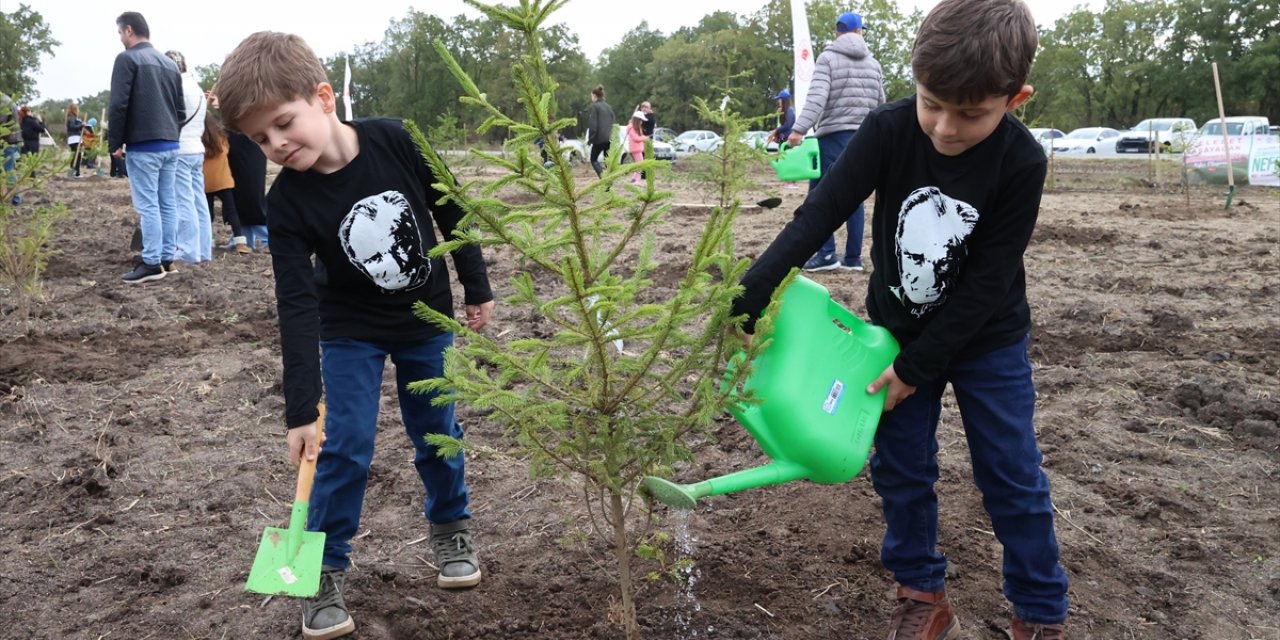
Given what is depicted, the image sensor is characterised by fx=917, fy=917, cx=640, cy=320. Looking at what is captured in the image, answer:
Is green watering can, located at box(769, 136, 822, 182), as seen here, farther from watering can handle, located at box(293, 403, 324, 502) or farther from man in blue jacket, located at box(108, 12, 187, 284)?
watering can handle, located at box(293, 403, 324, 502)

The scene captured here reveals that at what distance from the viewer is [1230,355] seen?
4.55 m

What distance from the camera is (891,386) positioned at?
2.04 m

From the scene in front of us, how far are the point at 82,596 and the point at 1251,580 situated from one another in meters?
3.38

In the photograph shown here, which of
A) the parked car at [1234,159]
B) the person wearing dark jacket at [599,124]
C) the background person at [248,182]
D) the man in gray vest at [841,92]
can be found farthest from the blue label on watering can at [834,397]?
the parked car at [1234,159]

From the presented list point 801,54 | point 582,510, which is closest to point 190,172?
point 582,510

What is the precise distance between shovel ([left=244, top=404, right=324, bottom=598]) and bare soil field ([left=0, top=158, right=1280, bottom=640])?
31 centimetres

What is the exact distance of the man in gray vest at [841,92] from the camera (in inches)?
254

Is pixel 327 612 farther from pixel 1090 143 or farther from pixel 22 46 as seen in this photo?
pixel 22 46

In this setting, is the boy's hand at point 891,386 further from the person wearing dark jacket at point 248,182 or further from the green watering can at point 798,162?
the person wearing dark jacket at point 248,182

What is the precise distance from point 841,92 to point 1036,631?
491 centimetres

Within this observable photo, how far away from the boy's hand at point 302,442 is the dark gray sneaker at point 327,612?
34cm

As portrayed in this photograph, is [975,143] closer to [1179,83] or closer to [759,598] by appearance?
[759,598]

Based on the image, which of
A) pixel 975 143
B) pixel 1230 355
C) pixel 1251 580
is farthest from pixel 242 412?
pixel 1230 355

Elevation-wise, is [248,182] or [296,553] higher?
[248,182]
